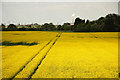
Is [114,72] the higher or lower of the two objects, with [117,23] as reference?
lower

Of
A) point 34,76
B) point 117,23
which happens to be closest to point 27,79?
point 34,76

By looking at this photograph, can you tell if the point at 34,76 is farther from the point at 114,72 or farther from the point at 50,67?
the point at 114,72

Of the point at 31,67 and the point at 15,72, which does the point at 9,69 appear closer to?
the point at 15,72

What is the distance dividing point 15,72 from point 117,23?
54.3m

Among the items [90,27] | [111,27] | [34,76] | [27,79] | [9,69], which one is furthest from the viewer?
[90,27]

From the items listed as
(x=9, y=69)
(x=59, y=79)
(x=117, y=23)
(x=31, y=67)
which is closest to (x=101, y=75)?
(x=59, y=79)

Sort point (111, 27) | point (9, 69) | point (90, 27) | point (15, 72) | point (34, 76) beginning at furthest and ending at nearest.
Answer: point (90, 27), point (111, 27), point (9, 69), point (15, 72), point (34, 76)

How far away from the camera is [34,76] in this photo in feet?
14.5

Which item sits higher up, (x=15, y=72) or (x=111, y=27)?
(x=111, y=27)

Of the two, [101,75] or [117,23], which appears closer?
[101,75]

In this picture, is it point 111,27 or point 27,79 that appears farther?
point 111,27

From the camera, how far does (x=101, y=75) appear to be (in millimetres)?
4543

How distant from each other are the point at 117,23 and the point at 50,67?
5310cm

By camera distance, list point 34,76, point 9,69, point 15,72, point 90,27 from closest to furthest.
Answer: point 34,76, point 15,72, point 9,69, point 90,27
